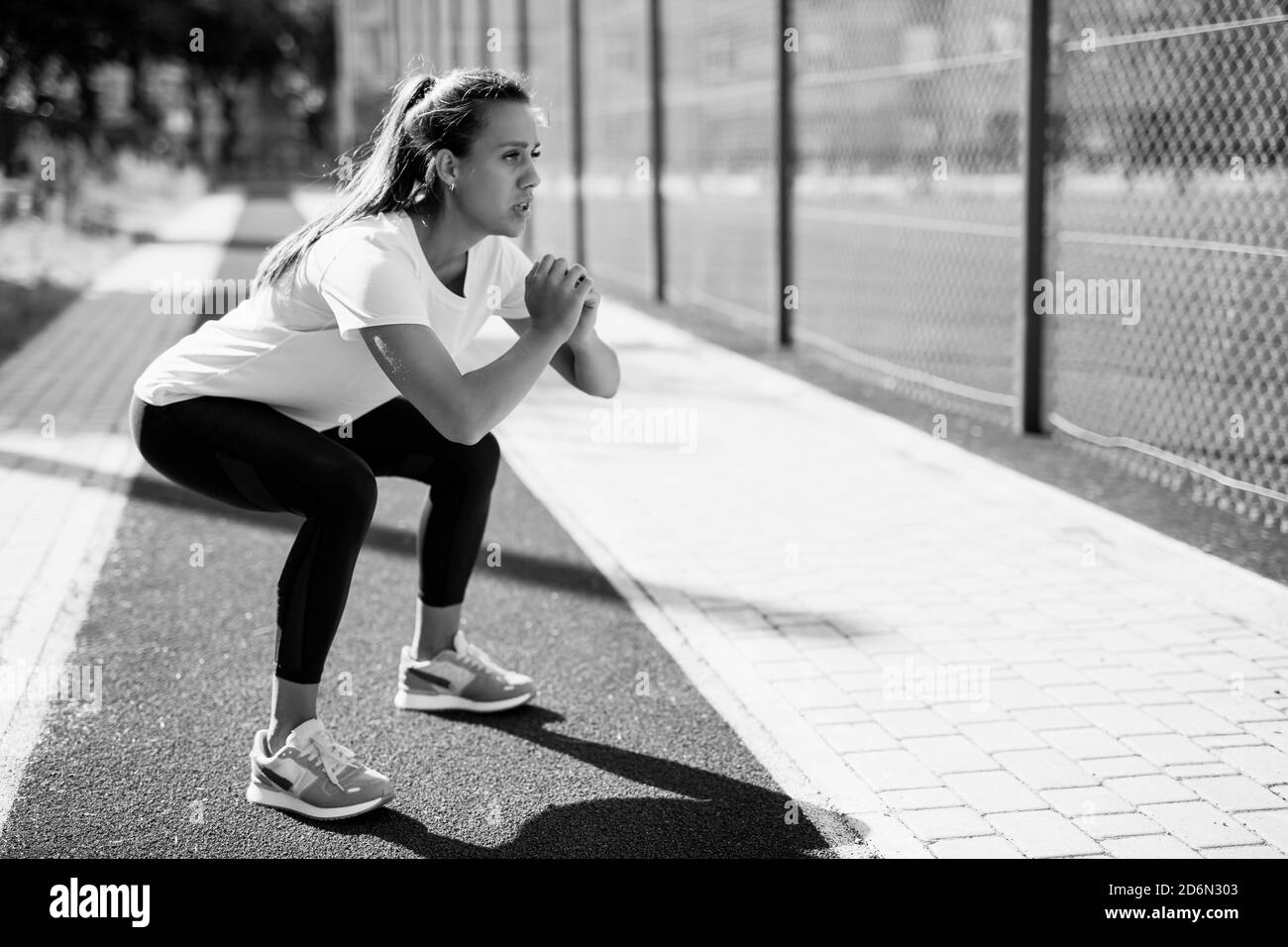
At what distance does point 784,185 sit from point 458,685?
775 cm

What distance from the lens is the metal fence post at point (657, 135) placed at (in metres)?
14.6

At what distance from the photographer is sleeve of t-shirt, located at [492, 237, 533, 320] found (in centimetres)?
404

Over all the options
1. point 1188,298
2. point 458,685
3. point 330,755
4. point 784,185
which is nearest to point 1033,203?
point 784,185

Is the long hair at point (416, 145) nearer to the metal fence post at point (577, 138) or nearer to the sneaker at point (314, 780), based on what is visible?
the sneaker at point (314, 780)

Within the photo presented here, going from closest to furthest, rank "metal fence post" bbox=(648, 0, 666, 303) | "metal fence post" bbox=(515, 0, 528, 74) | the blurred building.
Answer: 1. "metal fence post" bbox=(648, 0, 666, 303)
2. "metal fence post" bbox=(515, 0, 528, 74)
3. the blurred building

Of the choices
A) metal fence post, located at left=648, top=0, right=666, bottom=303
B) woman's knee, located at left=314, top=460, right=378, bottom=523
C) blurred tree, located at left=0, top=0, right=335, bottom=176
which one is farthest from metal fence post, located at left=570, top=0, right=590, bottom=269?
woman's knee, located at left=314, top=460, right=378, bottom=523

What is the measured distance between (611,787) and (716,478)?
353 cm

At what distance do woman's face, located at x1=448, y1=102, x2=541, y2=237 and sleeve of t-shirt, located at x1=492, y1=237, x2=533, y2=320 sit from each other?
1.07ft

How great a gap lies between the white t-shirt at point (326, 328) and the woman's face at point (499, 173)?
167mm

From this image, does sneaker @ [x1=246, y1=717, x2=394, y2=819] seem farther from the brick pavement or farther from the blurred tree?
the blurred tree

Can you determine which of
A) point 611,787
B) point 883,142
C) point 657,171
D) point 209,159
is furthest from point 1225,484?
point 209,159

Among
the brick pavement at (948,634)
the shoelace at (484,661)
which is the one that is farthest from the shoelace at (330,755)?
the brick pavement at (948,634)

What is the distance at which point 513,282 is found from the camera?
13.4 feet

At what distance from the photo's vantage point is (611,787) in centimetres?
388
